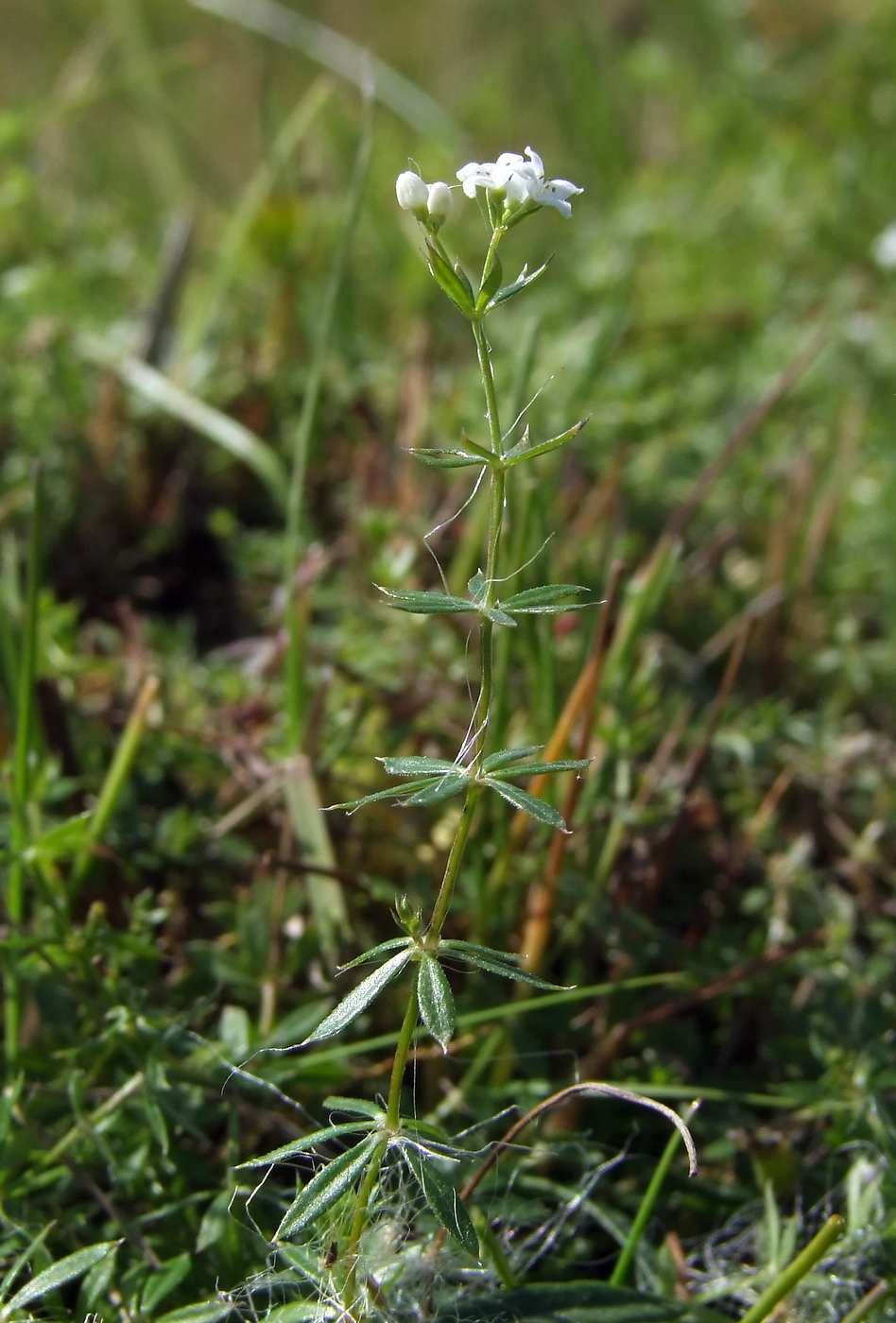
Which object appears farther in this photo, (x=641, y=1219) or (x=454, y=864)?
(x=641, y=1219)

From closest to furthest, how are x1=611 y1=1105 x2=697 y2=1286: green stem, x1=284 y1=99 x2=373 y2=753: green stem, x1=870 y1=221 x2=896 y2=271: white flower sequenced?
1. x1=611 y1=1105 x2=697 y2=1286: green stem
2. x1=284 y1=99 x2=373 y2=753: green stem
3. x1=870 y1=221 x2=896 y2=271: white flower

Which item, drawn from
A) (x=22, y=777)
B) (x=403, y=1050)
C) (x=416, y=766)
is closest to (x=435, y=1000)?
(x=403, y=1050)

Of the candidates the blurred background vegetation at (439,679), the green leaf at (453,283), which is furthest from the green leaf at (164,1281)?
the green leaf at (453,283)

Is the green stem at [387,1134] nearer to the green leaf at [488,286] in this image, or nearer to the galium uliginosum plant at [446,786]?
the galium uliginosum plant at [446,786]

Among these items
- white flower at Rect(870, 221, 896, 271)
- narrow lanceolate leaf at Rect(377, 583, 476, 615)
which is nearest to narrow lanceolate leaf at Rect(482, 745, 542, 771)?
narrow lanceolate leaf at Rect(377, 583, 476, 615)

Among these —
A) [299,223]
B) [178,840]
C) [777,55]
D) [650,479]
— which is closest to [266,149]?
[299,223]

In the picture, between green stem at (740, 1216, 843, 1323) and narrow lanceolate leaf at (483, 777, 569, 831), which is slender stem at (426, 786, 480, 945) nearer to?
narrow lanceolate leaf at (483, 777, 569, 831)

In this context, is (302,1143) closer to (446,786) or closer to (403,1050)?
(403,1050)
